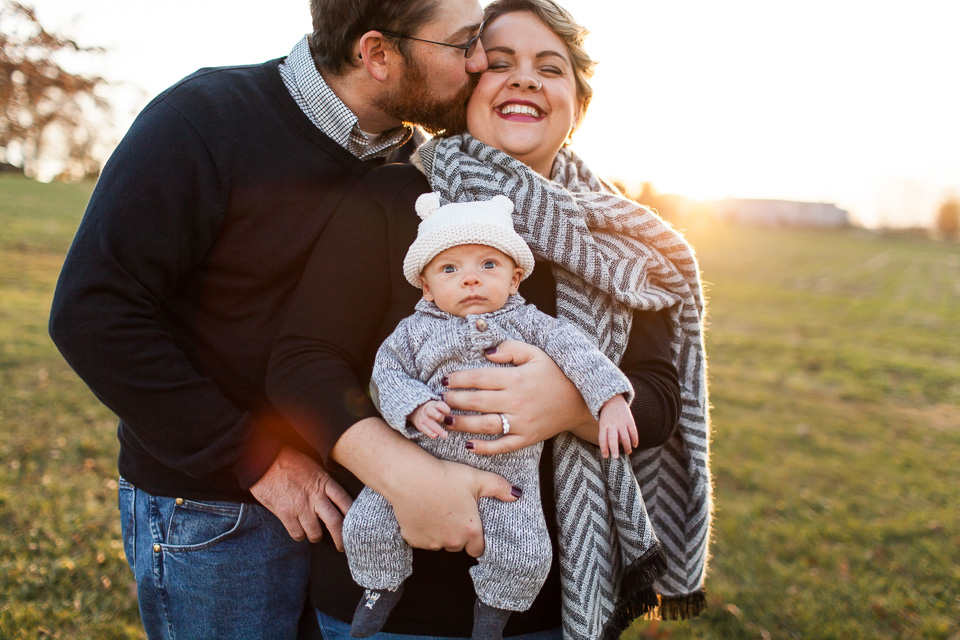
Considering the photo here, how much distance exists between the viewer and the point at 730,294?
18781mm

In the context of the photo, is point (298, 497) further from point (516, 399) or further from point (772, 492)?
point (772, 492)

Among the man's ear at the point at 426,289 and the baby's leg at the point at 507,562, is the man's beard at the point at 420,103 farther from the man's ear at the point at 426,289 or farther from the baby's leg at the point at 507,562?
the baby's leg at the point at 507,562

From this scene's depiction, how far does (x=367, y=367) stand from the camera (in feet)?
6.25

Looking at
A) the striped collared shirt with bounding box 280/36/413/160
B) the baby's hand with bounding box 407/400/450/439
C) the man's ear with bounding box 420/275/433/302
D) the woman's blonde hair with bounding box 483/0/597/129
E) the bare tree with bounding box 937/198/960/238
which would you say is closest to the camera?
the baby's hand with bounding box 407/400/450/439

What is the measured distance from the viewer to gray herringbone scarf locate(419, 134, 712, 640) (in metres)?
1.87

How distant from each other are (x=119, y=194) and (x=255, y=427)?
0.72 meters

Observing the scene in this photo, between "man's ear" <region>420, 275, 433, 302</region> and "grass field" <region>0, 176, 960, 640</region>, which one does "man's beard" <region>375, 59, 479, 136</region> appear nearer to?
"man's ear" <region>420, 275, 433, 302</region>

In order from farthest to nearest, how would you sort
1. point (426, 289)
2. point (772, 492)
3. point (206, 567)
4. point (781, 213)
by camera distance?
point (781, 213)
point (772, 492)
point (206, 567)
point (426, 289)

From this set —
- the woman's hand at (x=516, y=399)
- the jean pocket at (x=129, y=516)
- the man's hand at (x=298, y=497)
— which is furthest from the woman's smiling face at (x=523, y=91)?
the jean pocket at (x=129, y=516)

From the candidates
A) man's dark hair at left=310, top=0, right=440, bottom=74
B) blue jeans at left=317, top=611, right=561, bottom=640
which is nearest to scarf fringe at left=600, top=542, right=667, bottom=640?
blue jeans at left=317, top=611, right=561, bottom=640

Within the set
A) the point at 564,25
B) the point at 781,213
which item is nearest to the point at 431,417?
the point at 564,25

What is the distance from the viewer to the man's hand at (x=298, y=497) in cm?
183

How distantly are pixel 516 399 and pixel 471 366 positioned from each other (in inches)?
6.6

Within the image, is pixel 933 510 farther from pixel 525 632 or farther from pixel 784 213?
pixel 784 213
